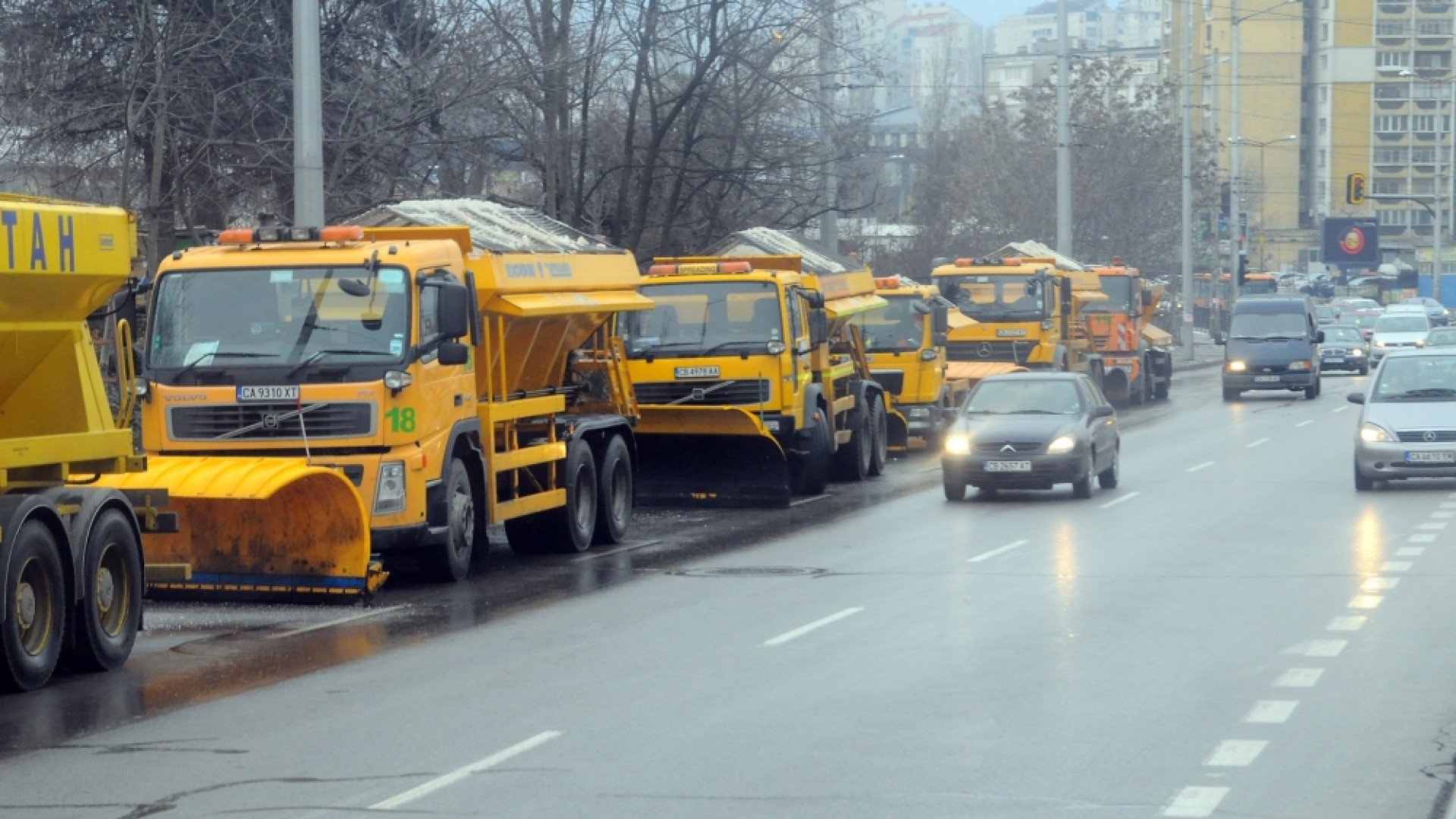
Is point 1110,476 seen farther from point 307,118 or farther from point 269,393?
point 269,393

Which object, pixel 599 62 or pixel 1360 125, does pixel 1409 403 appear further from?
pixel 1360 125

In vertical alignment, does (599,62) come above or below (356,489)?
above

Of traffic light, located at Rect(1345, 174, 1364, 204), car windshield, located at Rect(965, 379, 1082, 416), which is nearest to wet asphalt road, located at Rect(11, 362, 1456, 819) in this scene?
car windshield, located at Rect(965, 379, 1082, 416)

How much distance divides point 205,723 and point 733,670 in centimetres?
294

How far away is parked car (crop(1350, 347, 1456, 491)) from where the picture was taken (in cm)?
2250

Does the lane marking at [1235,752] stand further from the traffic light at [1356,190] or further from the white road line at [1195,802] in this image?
the traffic light at [1356,190]

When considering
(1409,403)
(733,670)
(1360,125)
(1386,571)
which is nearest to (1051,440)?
(1409,403)

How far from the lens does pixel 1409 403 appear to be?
23078 millimetres

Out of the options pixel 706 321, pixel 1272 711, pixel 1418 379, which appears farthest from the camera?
pixel 1418 379

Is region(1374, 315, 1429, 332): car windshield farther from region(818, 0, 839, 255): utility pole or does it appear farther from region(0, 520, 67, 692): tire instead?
region(0, 520, 67, 692): tire

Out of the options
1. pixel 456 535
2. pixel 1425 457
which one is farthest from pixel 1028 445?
pixel 456 535

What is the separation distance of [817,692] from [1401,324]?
5700 cm

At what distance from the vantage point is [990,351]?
120ft

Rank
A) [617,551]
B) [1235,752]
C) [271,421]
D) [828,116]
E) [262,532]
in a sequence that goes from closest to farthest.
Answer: [1235,752] → [262,532] → [271,421] → [617,551] → [828,116]
